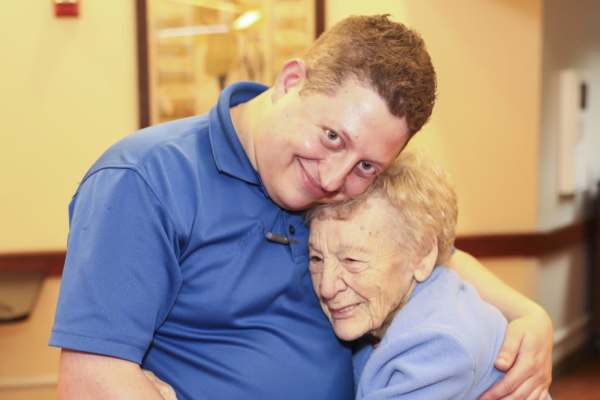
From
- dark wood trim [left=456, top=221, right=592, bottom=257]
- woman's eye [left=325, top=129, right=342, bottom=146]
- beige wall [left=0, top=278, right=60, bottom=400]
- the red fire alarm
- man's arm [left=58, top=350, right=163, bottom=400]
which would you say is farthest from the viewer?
dark wood trim [left=456, top=221, right=592, bottom=257]

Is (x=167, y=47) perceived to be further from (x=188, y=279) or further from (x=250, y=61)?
(x=188, y=279)

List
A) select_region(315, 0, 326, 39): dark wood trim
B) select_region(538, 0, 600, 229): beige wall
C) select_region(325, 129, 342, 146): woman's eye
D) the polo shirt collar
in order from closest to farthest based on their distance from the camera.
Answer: select_region(325, 129, 342, 146): woman's eye, the polo shirt collar, select_region(315, 0, 326, 39): dark wood trim, select_region(538, 0, 600, 229): beige wall

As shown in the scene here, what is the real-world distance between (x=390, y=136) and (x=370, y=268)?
1.18ft

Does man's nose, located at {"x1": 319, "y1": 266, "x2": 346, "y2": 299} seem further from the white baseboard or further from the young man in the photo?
the white baseboard

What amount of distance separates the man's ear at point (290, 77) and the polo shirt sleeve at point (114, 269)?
0.33 metres

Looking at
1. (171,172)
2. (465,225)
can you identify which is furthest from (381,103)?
(465,225)

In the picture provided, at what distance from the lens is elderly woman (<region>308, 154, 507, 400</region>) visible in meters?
1.58

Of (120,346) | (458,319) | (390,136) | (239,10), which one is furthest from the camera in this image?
(239,10)

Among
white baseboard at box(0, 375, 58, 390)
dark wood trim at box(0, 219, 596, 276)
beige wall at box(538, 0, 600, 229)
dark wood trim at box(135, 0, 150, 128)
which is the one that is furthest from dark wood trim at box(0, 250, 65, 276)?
beige wall at box(538, 0, 600, 229)

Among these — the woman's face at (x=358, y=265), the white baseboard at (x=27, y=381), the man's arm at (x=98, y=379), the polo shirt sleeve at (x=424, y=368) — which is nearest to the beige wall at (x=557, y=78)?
the white baseboard at (x=27, y=381)

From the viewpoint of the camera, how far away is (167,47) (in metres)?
3.73

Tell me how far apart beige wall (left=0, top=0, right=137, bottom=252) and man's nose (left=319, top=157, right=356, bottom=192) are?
A: 7.98 feet

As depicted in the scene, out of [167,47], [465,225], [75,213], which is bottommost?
[465,225]

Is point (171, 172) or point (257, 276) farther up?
point (171, 172)
